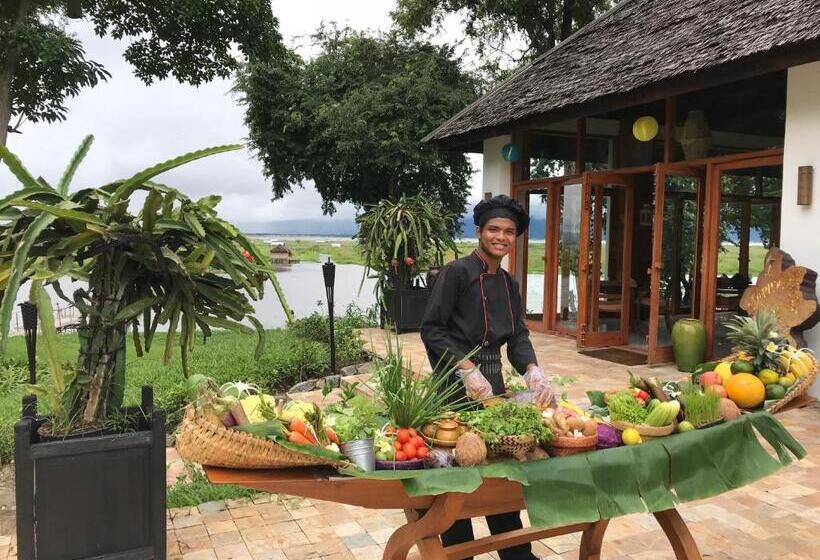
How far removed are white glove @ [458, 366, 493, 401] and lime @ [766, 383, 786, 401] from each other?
48.0 inches

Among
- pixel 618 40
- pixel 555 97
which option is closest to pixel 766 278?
pixel 555 97

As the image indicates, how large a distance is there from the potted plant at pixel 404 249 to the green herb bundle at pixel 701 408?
7.65m

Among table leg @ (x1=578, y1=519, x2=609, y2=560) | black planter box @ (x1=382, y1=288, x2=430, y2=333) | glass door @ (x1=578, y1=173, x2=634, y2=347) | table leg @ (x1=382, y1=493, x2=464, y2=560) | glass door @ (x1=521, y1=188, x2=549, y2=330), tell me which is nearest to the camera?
table leg @ (x1=382, y1=493, x2=464, y2=560)

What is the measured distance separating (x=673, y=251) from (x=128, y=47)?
11158 millimetres

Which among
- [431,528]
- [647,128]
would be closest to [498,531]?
[431,528]

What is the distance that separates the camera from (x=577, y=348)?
28.6 feet

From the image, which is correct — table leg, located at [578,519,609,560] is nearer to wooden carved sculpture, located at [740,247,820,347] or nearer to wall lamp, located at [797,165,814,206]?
wooden carved sculpture, located at [740,247,820,347]

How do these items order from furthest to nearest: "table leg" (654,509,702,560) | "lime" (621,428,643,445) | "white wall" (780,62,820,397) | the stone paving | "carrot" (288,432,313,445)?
1. "white wall" (780,62,820,397)
2. the stone paving
3. "table leg" (654,509,702,560)
4. "lime" (621,428,643,445)
5. "carrot" (288,432,313,445)

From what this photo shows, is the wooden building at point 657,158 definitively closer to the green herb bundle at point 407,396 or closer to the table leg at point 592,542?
the table leg at point 592,542

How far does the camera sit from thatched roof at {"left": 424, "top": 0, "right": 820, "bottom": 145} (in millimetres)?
5891

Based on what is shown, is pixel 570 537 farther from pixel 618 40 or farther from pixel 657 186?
pixel 618 40

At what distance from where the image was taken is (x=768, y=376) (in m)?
2.89

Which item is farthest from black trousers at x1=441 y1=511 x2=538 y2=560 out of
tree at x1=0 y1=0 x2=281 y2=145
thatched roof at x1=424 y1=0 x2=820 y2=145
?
tree at x1=0 y1=0 x2=281 y2=145

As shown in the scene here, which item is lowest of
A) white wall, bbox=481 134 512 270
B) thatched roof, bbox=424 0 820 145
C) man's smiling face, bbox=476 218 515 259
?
man's smiling face, bbox=476 218 515 259
